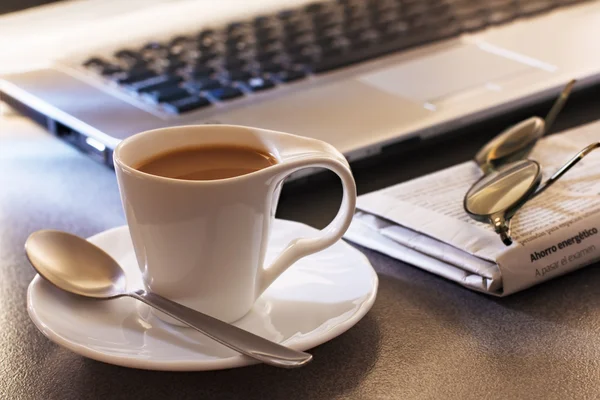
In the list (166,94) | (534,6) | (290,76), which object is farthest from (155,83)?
(534,6)

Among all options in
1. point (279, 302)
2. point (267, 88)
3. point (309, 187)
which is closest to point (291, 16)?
point (267, 88)

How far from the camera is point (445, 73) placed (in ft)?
2.70

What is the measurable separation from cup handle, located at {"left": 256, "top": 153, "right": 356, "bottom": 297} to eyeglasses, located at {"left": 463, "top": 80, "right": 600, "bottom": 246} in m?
0.13

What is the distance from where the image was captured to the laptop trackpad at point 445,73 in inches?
30.5

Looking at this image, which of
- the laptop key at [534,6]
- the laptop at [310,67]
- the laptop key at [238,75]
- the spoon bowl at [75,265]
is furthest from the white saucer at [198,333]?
the laptop key at [534,6]

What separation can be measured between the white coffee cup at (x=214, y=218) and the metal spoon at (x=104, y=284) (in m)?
0.02

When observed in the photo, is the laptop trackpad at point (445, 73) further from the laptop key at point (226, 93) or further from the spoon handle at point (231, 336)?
the spoon handle at point (231, 336)

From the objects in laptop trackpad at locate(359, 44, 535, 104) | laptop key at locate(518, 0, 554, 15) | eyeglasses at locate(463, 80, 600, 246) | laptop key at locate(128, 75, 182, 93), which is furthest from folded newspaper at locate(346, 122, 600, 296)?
laptop key at locate(518, 0, 554, 15)

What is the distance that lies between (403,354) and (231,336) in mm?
112

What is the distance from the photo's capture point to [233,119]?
71 cm

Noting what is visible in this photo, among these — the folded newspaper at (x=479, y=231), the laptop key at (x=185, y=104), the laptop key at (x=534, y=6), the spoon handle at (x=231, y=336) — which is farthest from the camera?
the laptop key at (x=534, y=6)

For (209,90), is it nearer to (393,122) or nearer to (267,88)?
(267,88)

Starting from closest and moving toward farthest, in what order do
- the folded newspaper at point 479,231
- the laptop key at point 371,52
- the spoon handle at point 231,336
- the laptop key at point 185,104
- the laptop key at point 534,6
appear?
1. the spoon handle at point 231,336
2. the folded newspaper at point 479,231
3. the laptop key at point 185,104
4. the laptop key at point 371,52
5. the laptop key at point 534,6

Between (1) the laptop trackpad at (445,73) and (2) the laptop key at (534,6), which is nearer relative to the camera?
(1) the laptop trackpad at (445,73)
